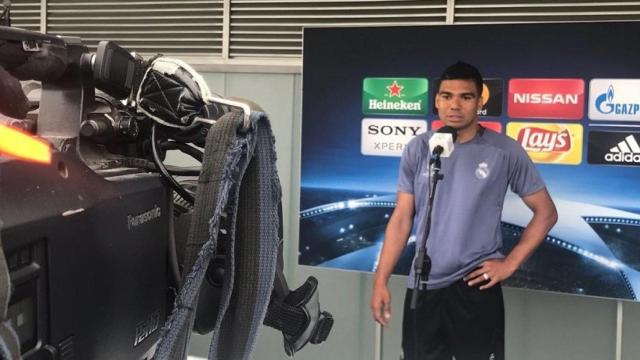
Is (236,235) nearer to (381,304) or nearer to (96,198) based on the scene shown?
(96,198)

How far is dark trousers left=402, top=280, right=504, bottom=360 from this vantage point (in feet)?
8.61

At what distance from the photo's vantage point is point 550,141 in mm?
2666

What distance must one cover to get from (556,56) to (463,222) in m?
0.74

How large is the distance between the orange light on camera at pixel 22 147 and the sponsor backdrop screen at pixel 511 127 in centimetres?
228

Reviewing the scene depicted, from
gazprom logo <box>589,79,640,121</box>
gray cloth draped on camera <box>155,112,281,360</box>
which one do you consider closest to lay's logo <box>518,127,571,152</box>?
gazprom logo <box>589,79,640,121</box>

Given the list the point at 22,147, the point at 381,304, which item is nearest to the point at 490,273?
the point at 381,304

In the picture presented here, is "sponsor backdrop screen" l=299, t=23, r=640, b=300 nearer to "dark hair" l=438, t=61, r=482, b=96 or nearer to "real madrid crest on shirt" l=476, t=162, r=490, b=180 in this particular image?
"dark hair" l=438, t=61, r=482, b=96

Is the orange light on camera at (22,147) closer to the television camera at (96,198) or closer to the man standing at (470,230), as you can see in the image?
the television camera at (96,198)

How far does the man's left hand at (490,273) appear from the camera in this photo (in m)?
2.61

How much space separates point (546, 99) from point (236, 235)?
6.82 ft

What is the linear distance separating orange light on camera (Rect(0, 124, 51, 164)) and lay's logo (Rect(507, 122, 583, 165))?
232 cm

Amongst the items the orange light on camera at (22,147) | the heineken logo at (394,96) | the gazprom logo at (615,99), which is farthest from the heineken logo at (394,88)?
the orange light on camera at (22,147)

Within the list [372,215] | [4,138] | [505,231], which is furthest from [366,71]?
[4,138]

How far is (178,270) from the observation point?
930 millimetres
